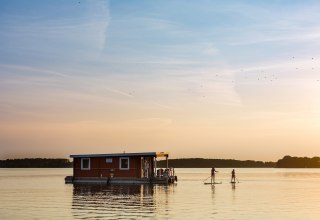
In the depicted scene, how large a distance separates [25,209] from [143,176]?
3422 cm

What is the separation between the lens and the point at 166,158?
2904 inches

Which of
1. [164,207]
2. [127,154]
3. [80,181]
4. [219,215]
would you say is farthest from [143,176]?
[219,215]

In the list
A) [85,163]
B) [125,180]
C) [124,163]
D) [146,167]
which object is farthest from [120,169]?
[85,163]

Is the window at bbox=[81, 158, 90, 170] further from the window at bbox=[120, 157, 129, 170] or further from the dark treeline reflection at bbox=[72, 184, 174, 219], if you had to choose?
the dark treeline reflection at bbox=[72, 184, 174, 219]

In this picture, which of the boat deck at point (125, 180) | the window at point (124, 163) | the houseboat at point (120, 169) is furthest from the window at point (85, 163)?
the window at point (124, 163)

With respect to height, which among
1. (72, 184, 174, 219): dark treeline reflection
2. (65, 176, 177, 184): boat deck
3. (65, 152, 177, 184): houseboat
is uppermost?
(65, 152, 177, 184): houseboat

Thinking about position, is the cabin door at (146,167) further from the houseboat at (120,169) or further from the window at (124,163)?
the window at (124,163)

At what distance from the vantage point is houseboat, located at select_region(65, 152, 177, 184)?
2746 inches

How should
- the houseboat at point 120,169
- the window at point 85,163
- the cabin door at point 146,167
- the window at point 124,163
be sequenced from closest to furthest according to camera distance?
the houseboat at point 120,169 → the cabin door at point 146,167 → the window at point 124,163 → the window at point 85,163

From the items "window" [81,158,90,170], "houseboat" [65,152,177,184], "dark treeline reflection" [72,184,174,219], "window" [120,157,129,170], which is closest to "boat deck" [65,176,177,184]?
"houseboat" [65,152,177,184]

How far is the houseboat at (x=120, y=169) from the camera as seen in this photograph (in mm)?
69750

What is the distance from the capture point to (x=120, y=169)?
71.6 metres

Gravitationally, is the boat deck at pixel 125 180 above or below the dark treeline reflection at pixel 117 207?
above

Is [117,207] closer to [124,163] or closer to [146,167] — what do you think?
[124,163]
